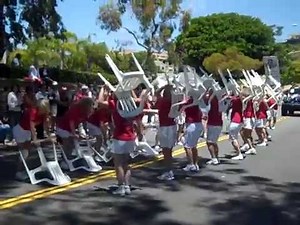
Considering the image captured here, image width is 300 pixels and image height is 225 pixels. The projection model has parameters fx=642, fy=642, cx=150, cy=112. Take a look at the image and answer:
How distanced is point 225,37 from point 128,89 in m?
70.0

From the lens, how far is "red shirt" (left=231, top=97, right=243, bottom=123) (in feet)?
50.3

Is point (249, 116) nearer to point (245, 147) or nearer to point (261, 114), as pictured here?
point (245, 147)

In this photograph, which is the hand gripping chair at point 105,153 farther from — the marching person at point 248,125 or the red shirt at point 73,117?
the marching person at point 248,125

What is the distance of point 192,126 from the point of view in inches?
503

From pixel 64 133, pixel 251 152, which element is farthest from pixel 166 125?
pixel 251 152

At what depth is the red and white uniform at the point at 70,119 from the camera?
12166 mm

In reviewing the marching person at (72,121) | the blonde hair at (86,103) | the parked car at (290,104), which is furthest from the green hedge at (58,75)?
the parked car at (290,104)

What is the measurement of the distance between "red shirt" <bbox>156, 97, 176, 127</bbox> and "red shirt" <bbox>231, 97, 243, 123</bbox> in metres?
4.00

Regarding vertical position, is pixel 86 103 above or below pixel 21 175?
above

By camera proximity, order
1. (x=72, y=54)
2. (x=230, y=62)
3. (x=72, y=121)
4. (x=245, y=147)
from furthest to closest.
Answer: (x=72, y=54)
(x=230, y=62)
(x=245, y=147)
(x=72, y=121)

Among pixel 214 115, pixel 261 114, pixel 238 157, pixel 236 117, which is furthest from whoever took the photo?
pixel 261 114

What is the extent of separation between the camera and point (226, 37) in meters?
78.3

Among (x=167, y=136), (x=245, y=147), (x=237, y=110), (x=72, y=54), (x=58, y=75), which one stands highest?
(x=72, y=54)

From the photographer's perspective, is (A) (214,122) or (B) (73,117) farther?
(A) (214,122)
